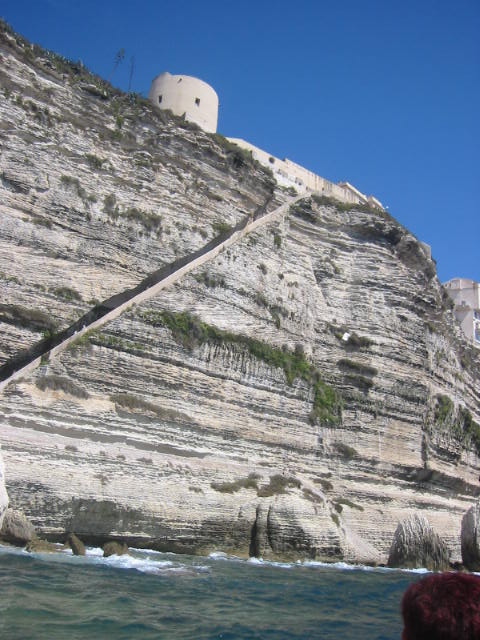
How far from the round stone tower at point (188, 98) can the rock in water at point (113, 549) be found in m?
25.2

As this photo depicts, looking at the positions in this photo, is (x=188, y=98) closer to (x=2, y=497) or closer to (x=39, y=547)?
(x=2, y=497)

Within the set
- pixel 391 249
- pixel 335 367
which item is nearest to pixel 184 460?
pixel 335 367

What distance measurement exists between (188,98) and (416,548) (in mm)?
26423

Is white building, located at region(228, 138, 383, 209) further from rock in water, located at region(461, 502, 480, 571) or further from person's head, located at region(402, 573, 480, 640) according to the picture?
person's head, located at region(402, 573, 480, 640)

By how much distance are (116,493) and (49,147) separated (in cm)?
1294

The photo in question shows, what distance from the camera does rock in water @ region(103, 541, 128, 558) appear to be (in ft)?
47.6

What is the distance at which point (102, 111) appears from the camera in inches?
961

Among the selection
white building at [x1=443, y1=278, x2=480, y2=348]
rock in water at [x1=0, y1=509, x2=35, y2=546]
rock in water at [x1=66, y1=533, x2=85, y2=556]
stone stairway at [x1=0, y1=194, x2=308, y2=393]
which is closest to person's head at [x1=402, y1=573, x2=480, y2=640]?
rock in water at [x1=0, y1=509, x2=35, y2=546]

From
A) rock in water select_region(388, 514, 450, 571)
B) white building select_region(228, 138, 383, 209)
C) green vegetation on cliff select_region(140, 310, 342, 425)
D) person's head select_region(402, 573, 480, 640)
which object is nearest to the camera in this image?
person's head select_region(402, 573, 480, 640)

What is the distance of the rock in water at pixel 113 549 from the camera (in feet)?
47.6

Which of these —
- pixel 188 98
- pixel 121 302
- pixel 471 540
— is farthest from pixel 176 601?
pixel 188 98

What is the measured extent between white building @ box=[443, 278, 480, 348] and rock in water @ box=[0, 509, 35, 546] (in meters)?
50.2

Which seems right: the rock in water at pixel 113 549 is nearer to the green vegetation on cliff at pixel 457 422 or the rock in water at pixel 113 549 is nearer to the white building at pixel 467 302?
the green vegetation on cliff at pixel 457 422

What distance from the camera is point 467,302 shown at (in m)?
62.3
